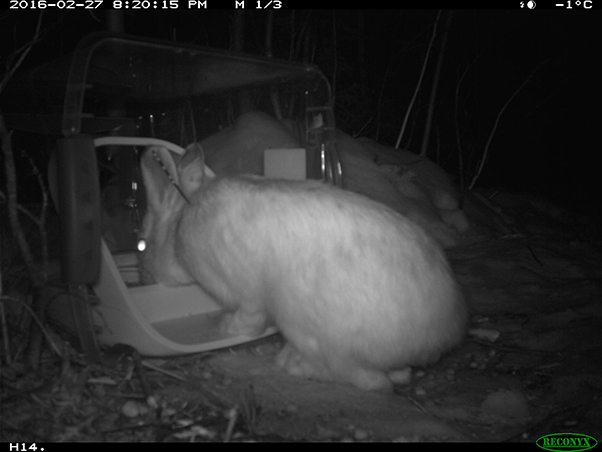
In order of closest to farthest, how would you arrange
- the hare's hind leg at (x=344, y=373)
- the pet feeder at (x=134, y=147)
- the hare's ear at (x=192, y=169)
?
1. the pet feeder at (x=134, y=147)
2. the hare's hind leg at (x=344, y=373)
3. the hare's ear at (x=192, y=169)

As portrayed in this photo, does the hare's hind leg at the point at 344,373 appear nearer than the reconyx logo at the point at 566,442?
No

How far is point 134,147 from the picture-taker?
3701mm

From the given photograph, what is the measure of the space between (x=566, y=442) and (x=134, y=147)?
3.14m

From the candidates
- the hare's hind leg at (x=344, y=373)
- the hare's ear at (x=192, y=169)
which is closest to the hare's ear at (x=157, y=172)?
the hare's ear at (x=192, y=169)

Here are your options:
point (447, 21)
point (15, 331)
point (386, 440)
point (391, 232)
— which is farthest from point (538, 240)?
point (15, 331)

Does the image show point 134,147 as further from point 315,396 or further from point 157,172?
point 315,396

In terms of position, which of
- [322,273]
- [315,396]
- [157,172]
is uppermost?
[157,172]

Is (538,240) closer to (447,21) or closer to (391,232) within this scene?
(447,21)

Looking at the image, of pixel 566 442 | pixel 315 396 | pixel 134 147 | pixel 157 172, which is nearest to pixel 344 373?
pixel 315 396

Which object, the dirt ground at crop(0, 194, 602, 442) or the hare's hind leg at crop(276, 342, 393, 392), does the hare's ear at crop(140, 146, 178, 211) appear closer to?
the dirt ground at crop(0, 194, 602, 442)

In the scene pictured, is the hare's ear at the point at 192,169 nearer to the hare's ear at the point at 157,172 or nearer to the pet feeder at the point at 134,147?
the hare's ear at the point at 157,172

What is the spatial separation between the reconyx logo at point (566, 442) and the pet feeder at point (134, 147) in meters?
1.62

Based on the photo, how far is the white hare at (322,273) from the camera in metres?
2.42

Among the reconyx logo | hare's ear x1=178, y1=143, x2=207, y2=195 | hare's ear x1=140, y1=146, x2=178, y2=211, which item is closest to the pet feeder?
hare's ear x1=140, y1=146, x2=178, y2=211
